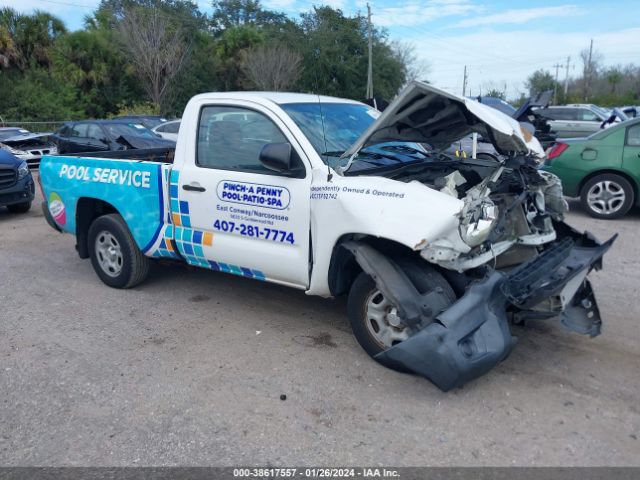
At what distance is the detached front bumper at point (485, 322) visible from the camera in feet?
11.1

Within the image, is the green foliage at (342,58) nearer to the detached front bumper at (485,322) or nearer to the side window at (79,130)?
the side window at (79,130)

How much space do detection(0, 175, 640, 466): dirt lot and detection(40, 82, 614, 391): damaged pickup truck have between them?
1.00 feet

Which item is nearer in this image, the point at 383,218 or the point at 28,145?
the point at 383,218

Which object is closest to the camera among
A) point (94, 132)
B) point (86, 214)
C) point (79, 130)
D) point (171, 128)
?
point (86, 214)

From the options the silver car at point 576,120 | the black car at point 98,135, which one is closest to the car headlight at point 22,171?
the black car at point 98,135

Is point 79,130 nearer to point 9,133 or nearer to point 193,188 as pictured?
point 9,133

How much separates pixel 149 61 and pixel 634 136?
25.2 meters

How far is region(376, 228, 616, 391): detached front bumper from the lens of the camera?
11.1ft

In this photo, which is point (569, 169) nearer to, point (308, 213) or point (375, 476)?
point (308, 213)

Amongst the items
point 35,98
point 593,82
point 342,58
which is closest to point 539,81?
point 593,82

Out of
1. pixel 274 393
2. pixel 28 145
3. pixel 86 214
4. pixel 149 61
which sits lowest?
pixel 274 393

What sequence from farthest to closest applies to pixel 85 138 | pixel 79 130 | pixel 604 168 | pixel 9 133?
pixel 9 133
pixel 79 130
pixel 85 138
pixel 604 168

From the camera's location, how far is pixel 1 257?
23.8 feet

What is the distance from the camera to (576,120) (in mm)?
18656
